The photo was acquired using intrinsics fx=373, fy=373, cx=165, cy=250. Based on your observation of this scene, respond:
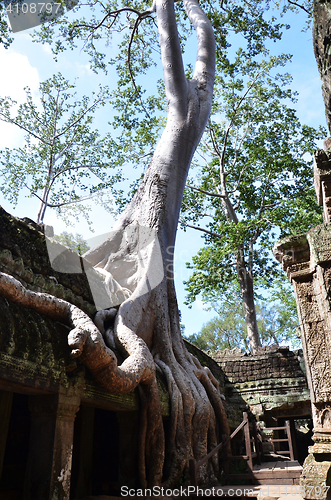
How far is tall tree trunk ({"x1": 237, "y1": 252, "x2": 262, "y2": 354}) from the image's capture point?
34.5 ft

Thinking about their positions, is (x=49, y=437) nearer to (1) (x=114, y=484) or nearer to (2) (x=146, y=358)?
(2) (x=146, y=358)

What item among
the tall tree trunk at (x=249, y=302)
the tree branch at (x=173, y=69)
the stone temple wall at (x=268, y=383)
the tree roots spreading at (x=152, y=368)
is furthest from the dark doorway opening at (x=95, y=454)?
the tall tree trunk at (x=249, y=302)

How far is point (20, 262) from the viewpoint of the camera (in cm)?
345

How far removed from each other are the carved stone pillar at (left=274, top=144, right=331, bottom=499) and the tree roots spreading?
5.12 ft

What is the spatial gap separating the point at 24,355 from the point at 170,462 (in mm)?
2250

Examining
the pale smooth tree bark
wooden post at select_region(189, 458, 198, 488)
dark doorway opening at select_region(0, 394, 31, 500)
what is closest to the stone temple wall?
the pale smooth tree bark

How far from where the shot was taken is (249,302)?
11062 mm

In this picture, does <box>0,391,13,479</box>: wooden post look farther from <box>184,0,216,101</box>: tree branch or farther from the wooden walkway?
<box>184,0,216,101</box>: tree branch

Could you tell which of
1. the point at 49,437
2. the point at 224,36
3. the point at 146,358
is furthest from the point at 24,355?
the point at 224,36

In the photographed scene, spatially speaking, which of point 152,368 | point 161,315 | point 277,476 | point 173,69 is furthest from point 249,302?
point 152,368

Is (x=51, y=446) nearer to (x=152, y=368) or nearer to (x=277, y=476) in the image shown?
(x=152, y=368)

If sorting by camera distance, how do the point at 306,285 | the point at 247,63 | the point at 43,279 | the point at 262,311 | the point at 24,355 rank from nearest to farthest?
1. the point at 24,355
2. the point at 306,285
3. the point at 43,279
4. the point at 247,63
5. the point at 262,311

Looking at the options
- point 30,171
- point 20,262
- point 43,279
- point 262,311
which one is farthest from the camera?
point 262,311

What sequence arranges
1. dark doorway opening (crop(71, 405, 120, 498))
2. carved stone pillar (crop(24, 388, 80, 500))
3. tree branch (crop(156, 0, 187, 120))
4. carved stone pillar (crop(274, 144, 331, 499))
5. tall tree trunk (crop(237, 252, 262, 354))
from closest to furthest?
1. carved stone pillar (crop(274, 144, 331, 499))
2. carved stone pillar (crop(24, 388, 80, 500))
3. dark doorway opening (crop(71, 405, 120, 498))
4. tree branch (crop(156, 0, 187, 120))
5. tall tree trunk (crop(237, 252, 262, 354))
